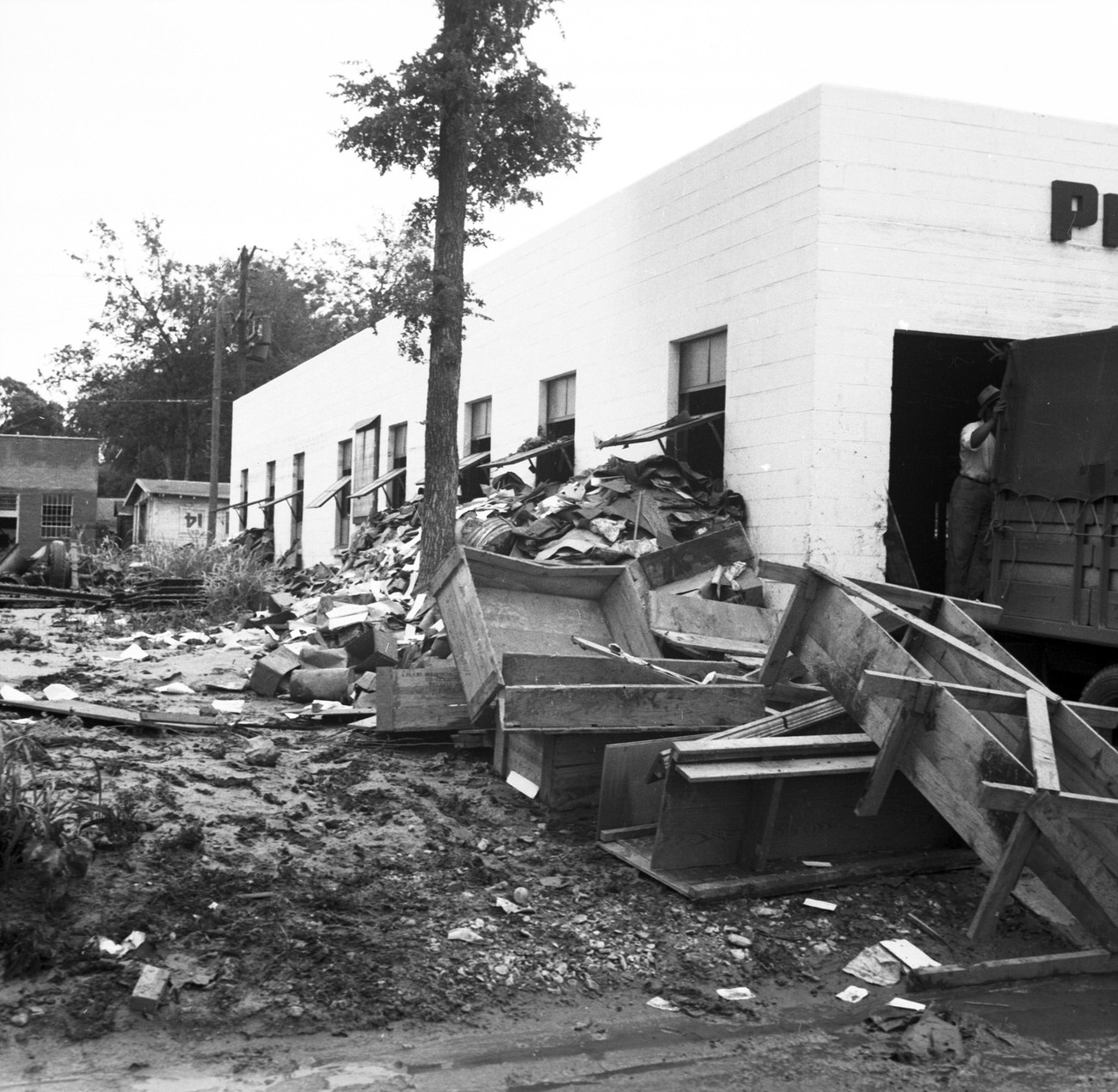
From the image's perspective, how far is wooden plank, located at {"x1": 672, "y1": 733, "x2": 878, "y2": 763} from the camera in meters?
4.89

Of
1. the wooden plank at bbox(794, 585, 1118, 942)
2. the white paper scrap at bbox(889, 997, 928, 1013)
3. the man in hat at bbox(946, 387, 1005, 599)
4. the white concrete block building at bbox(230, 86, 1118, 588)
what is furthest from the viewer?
the white concrete block building at bbox(230, 86, 1118, 588)

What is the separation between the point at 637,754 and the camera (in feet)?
18.2

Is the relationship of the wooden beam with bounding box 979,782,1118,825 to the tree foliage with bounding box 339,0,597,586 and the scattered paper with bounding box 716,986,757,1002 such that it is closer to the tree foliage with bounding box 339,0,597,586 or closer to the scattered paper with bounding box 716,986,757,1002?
the scattered paper with bounding box 716,986,757,1002

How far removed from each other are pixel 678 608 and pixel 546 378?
7.95m

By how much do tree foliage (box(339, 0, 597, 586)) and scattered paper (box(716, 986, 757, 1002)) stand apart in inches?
367

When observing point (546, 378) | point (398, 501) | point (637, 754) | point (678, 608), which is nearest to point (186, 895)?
point (637, 754)

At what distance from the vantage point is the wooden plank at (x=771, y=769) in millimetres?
4812

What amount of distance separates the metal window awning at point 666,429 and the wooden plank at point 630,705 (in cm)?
579

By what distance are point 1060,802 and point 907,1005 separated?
2.94 ft

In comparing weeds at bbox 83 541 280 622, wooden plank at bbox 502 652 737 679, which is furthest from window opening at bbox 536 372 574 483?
wooden plank at bbox 502 652 737 679

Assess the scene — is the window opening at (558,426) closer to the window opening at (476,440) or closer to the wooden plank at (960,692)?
the window opening at (476,440)

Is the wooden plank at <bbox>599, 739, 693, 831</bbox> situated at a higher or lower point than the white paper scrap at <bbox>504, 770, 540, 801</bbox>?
higher

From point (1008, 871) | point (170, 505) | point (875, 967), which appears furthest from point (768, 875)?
point (170, 505)

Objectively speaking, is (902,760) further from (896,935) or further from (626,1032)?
(626,1032)
